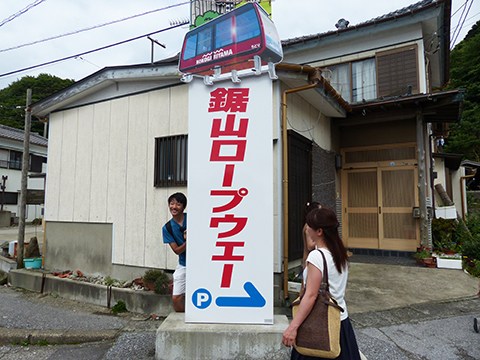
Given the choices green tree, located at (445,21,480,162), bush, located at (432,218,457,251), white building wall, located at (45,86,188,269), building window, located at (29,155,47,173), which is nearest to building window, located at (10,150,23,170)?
building window, located at (29,155,47,173)

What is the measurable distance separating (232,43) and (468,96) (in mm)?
25404

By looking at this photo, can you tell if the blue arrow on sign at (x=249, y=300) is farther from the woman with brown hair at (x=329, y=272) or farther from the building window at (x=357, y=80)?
the building window at (x=357, y=80)

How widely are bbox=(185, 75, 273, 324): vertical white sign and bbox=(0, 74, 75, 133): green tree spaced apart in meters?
30.1

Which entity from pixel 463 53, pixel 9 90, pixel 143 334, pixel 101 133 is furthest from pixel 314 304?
pixel 9 90

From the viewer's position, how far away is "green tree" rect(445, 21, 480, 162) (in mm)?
19938

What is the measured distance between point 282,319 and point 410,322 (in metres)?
2.26

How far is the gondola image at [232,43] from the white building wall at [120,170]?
2363 millimetres

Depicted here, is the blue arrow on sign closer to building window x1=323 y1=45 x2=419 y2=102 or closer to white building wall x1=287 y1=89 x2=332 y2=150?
white building wall x1=287 y1=89 x2=332 y2=150

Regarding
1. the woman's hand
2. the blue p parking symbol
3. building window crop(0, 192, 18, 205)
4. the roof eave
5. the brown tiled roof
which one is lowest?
the blue p parking symbol

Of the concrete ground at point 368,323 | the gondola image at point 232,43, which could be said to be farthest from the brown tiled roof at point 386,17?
the gondola image at point 232,43

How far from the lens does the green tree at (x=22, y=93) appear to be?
2800 centimetres

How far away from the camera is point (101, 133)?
23.9 ft

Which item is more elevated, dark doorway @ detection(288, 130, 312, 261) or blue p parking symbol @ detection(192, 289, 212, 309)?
dark doorway @ detection(288, 130, 312, 261)

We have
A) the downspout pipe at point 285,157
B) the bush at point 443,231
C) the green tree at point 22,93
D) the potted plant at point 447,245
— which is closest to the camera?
the downspout pipe at point 285,157
